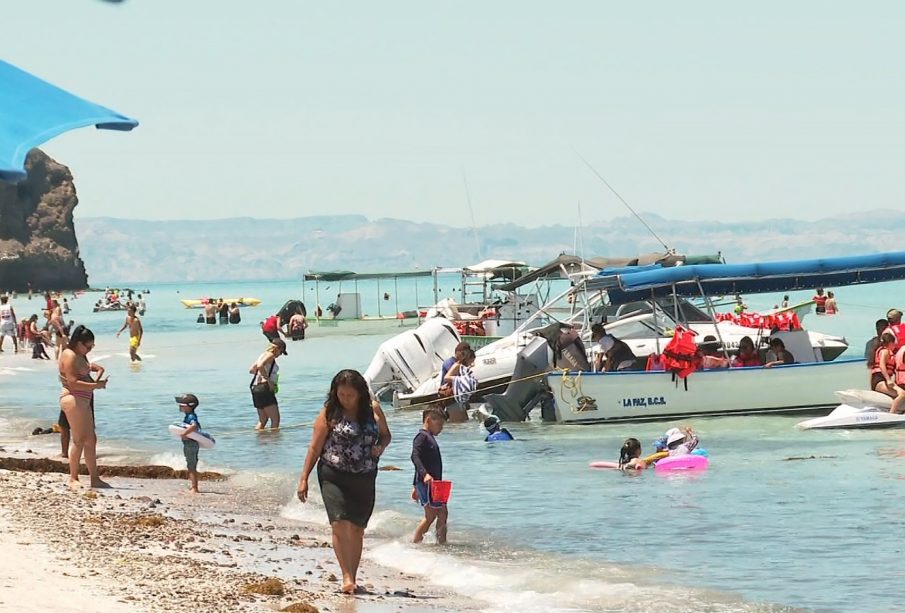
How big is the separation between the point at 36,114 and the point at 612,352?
1581cm

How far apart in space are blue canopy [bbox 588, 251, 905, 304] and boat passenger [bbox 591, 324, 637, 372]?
0.83 metres

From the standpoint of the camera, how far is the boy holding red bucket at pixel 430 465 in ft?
36.6

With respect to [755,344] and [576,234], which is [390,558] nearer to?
[755,344]

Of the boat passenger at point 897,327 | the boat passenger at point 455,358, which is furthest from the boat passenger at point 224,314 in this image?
the boat passenger at point 897,327

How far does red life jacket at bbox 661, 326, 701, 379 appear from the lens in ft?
68.8

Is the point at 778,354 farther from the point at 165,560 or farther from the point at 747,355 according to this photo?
the point at 165,560

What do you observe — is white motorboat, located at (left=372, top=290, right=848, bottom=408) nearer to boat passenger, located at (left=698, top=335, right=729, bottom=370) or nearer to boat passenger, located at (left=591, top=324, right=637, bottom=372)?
boat passenger, located at (left=698, top=335, right=729, bottom=370)

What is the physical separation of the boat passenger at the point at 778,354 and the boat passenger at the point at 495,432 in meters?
4.55

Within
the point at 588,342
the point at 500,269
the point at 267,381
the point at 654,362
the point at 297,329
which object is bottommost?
the point at 297,329

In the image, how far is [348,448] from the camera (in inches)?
344

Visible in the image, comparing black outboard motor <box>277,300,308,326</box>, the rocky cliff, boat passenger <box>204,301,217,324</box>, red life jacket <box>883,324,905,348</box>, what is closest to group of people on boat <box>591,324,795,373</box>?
red life jacket <box>883,324,905,348</box>

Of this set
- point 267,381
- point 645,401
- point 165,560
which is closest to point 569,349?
point 645,401

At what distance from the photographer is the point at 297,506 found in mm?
14766

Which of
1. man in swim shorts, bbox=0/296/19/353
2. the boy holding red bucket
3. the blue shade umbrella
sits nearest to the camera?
the blue shade umbrella
